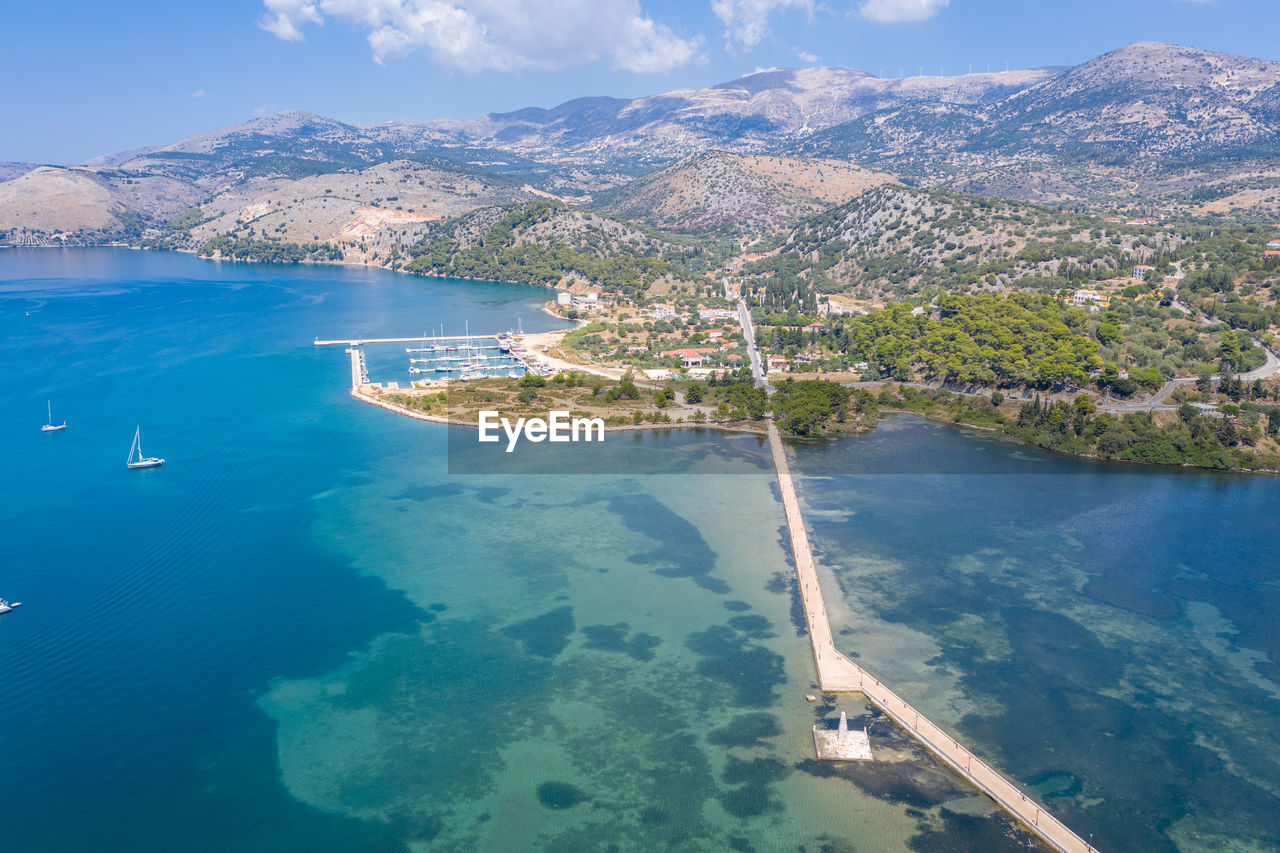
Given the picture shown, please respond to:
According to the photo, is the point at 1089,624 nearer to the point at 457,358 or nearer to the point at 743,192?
the point at 457,358

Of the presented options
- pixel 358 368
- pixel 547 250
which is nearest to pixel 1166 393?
pixel 358 368

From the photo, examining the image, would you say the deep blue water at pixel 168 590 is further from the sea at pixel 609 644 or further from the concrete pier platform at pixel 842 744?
the concrete pier platform at pixel 842 744

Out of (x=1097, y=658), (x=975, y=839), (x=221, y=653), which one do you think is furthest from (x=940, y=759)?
(x=221, y=653)

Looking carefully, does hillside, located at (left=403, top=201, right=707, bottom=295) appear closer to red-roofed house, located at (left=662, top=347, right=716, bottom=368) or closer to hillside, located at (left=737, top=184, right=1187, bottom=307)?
hillside, located at (left=737, top=184, right=1187, bottom=307)

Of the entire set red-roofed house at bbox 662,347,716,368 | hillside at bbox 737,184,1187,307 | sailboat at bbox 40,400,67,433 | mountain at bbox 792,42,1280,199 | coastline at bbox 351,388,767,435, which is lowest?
sailboat at bbox 40,400,67,433

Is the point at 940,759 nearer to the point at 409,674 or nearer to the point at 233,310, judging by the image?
the point at 409,674

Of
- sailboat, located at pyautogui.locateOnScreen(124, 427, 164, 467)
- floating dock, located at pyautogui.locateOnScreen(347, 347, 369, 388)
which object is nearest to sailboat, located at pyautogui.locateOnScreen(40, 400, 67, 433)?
sailboat, located at pyautogui.locateOnScreen(124, 427, 164, 467)

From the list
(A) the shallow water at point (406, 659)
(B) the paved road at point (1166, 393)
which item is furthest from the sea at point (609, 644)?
(B) the paved road at point (1166, 393)
